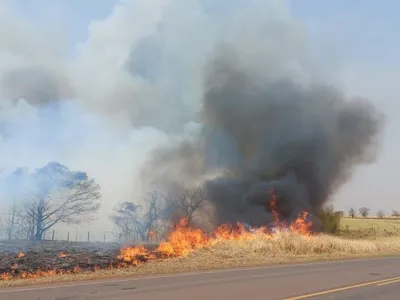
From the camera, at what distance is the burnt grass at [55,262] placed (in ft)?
64.0

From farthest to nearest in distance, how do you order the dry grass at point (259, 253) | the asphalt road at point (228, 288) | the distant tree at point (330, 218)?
1. the distant tree at point (330, 218)
2. the dry grass at point (259, 253)
3. the asphalt road at point (228, 288)

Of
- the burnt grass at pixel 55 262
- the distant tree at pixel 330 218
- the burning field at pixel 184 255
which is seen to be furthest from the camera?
the distant tree at pixel 330 218

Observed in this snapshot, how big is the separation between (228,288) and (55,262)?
43.5 ft

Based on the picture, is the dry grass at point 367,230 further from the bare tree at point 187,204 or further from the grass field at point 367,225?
the bare tree at point 187,204

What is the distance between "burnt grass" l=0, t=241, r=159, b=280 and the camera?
64.0ft

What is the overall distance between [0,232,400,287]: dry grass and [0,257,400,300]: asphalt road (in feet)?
10.6

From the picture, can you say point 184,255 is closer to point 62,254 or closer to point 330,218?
point 62,254

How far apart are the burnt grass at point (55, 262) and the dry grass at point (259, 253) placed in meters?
2.43

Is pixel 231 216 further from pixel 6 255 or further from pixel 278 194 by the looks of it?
pixel 6 255

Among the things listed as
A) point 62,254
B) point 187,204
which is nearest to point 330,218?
point 187,204

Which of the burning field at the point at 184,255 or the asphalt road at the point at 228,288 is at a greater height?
the burning field at the point at 184,255

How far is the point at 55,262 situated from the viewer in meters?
22.3

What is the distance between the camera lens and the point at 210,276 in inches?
616

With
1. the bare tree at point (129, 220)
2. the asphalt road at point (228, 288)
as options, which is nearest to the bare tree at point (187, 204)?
the bare tree at point (129, 220)
